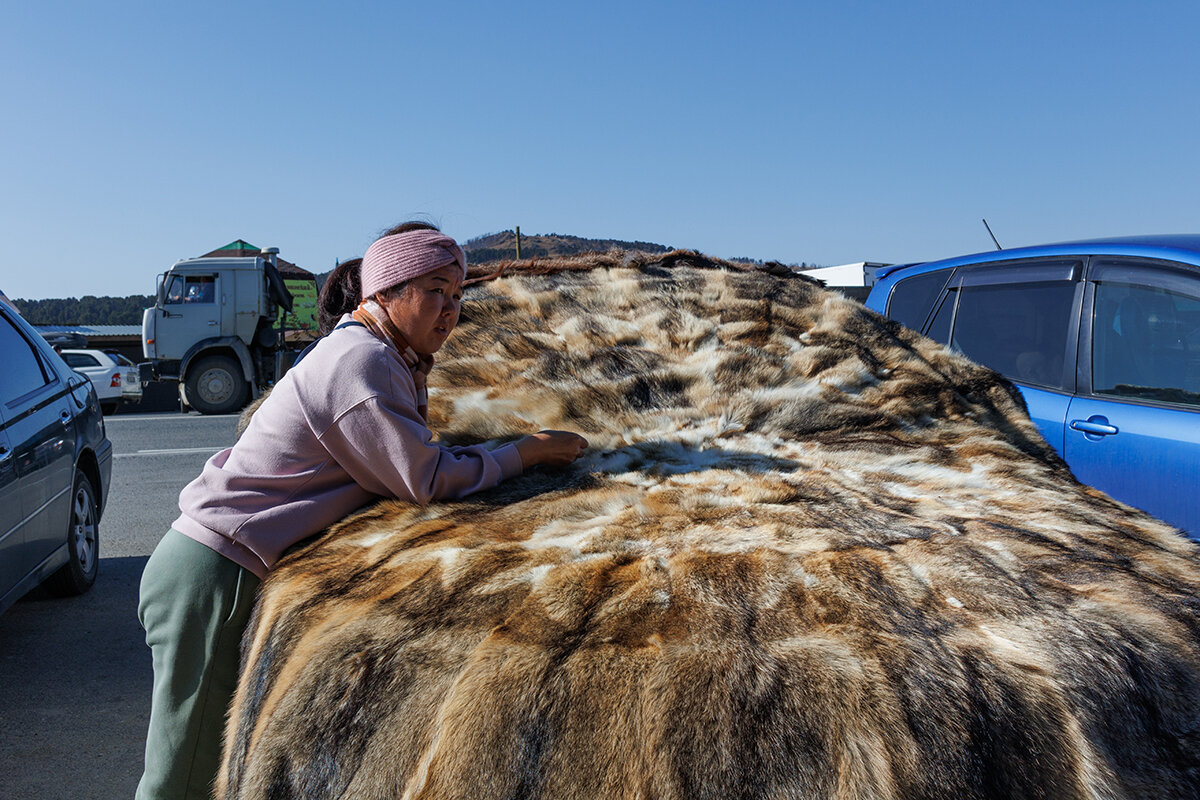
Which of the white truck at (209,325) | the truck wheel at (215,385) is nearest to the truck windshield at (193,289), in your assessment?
the white truck at (209,325)

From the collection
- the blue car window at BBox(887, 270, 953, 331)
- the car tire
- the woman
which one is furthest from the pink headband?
the car tire

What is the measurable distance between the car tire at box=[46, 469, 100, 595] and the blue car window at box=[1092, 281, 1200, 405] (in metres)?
5.05

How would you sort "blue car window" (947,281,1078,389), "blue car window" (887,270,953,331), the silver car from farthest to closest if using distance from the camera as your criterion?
"blue car window" (887,270,953,331)
the silver car
"blue car window" (947,281,1078,389)

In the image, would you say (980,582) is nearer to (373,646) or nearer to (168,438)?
(373,646)

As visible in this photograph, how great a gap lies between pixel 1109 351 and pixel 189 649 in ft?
11.4

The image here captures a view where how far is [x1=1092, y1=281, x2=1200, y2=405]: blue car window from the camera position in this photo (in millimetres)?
3270

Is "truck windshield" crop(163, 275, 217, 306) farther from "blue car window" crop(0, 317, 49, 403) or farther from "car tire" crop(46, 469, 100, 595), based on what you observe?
"blue car window" crop(0, 317, 49, 403)

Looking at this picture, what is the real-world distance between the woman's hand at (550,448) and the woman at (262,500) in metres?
0.08

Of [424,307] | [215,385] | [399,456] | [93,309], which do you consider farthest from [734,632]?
[93,309]

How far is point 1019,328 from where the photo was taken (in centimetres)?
398

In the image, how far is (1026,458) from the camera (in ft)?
7.31

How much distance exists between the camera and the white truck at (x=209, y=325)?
15469mm

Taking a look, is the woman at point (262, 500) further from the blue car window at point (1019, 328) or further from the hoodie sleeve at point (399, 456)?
the blue car window at point (1019, 328)

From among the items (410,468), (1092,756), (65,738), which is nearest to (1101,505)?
(1092,756)
